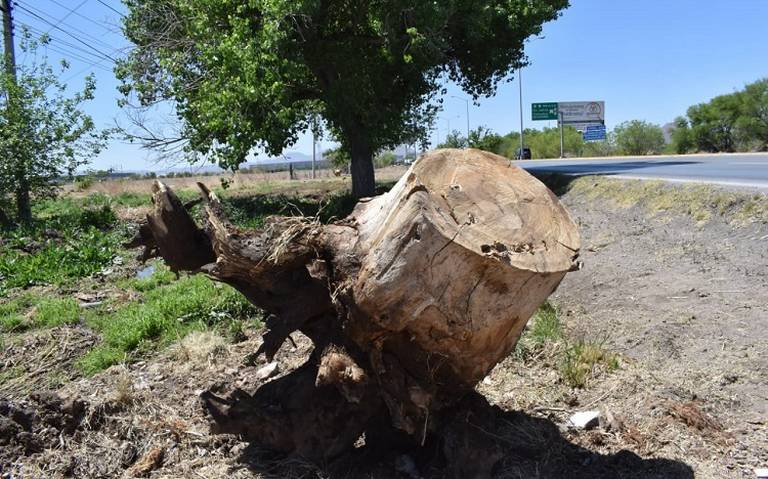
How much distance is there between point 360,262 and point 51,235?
1168 cm

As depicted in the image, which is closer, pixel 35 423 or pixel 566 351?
pixel 35 423

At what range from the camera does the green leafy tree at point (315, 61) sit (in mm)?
12922

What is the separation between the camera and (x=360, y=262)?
3.14 meters

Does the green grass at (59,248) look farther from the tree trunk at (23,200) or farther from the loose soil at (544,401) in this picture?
the loose soil at (544,401)

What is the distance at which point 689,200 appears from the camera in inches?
346

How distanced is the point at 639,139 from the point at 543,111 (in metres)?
19.1

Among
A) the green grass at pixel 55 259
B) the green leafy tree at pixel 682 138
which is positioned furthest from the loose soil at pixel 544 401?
the green leafy tree at pixel 682 138

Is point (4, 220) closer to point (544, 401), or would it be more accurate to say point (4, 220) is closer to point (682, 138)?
point (544, 401)

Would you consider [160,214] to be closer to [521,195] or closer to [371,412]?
[371,412]

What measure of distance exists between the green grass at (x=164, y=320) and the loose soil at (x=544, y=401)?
9.1 inches

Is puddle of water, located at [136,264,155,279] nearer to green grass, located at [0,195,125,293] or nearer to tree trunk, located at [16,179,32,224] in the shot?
green grass, located at [0,195,125,293]

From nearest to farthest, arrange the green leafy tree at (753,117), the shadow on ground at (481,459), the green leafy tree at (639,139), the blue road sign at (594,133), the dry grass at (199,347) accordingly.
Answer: the shadow on ground at (481,459) → the dry grass at (199,347) → the green leafy tree at (753,117) → the green leafy tree at (639,139) → the blue road sign at (594,133)

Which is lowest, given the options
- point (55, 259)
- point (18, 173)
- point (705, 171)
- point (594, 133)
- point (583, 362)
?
point (583, 362)

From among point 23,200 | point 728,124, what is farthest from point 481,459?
point 728,124
